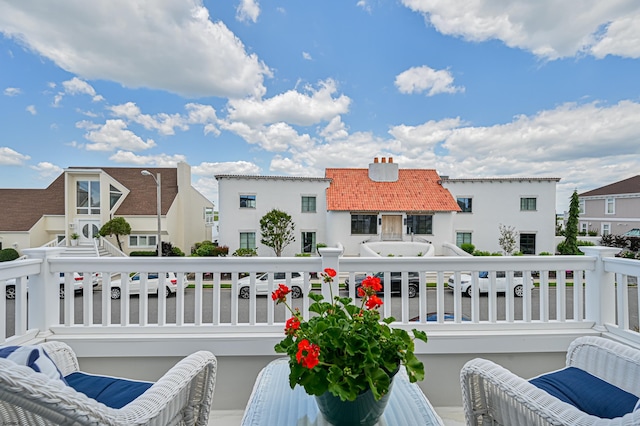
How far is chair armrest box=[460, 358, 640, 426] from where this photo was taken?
0.93 meters

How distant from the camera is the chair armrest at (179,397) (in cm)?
99

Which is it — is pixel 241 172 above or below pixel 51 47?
below

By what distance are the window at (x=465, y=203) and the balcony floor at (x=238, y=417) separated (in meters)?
14.1

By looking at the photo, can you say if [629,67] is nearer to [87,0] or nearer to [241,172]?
[87,0]

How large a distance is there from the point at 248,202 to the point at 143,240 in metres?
4.96

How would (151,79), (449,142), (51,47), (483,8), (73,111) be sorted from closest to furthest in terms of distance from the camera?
(483,8), (51,47), (151,79), (73,111), (449,142)

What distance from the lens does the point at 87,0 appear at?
386 cm

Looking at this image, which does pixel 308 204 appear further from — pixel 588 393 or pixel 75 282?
pixel 588 393

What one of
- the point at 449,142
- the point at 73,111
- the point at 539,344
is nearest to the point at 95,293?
the point at 73,111

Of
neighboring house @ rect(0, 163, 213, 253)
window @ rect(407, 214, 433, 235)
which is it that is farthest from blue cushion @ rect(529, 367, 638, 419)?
neighboring house @ rect(0, 163, 213, 253)

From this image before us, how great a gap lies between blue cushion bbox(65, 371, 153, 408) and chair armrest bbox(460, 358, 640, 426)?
4.71ft

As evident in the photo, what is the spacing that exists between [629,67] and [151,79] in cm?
961

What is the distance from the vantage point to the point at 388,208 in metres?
13.4

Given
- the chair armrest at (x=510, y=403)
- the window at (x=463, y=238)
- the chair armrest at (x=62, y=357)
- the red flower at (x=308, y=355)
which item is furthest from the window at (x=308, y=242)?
the red flower at (x=308, y=355)
